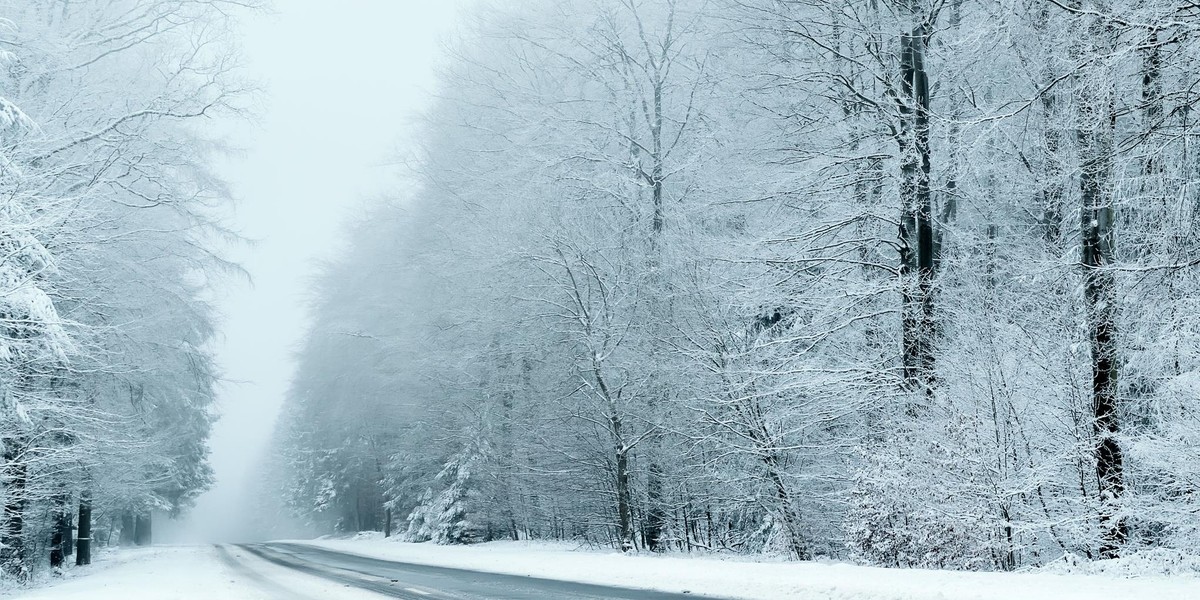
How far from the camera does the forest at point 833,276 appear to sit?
912cm

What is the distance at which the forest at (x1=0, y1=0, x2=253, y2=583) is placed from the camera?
13227 millimetres

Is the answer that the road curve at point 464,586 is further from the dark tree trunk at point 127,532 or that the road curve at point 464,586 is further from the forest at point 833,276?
the dark tree trunk at point 127,532

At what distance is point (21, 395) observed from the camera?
1445 centimetres

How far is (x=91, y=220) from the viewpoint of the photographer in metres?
16.0

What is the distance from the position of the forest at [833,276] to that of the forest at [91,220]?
7106mm

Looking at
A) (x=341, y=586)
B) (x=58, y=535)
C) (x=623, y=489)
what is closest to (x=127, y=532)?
(x=58, y=535)

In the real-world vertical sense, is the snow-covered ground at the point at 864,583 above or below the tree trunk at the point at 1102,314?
below

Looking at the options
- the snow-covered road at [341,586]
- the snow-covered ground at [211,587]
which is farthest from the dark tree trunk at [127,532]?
the snow-covered road at [341,586]

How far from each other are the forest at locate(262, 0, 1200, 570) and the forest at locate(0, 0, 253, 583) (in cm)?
711

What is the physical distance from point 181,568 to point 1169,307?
19.7 meters

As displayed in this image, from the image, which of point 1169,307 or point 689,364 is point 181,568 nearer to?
point 689,364

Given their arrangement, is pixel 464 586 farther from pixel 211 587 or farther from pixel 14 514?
pixel 14 514

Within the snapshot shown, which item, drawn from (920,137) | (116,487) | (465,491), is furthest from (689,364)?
(116,487)

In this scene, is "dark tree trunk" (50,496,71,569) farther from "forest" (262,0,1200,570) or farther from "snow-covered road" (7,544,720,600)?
"forest" (262,0,1200,570)
